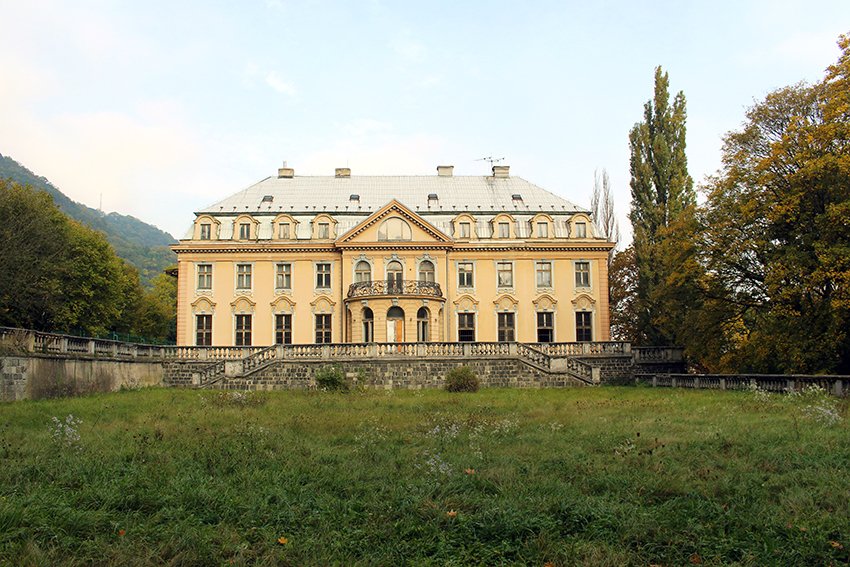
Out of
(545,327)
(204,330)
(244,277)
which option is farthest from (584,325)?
(204,330)

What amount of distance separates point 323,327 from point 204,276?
7.96 m

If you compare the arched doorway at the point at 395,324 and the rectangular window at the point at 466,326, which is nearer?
the arched doorway at the point at 395,324

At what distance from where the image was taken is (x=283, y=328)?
144 feet

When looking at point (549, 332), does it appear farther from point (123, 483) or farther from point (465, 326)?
point (123, 483)

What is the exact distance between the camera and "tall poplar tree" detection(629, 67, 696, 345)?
139 ft

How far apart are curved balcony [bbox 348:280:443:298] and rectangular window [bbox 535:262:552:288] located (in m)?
6.55

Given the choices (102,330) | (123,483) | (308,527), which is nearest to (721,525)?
(308,527)

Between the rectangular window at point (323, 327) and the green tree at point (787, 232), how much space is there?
22301 mm

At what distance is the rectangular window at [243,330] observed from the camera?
143 ft

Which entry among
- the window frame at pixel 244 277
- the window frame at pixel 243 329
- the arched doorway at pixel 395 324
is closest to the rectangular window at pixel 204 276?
the window frame at pixel 244 277

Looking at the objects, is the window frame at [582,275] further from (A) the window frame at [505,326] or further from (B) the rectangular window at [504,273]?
(A) the window frame at [505,326]

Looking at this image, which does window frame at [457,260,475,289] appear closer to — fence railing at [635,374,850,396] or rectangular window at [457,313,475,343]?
rectangular window at [457,313,475,343]

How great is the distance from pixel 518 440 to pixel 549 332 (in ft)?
99.3

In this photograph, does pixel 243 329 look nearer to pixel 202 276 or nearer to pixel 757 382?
pixel 202 276
